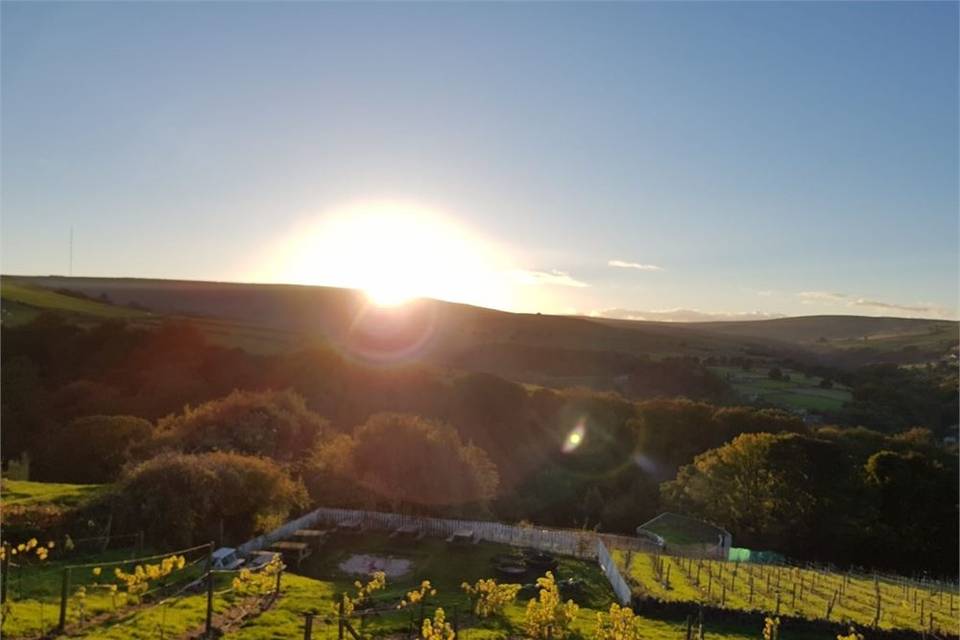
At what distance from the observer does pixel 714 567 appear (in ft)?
86.0

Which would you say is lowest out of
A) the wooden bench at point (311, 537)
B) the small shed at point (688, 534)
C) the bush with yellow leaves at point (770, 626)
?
the small shed at point (688, 534)

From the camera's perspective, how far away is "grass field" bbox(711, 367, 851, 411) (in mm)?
68938

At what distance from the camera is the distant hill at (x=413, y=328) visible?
8006 centimetres

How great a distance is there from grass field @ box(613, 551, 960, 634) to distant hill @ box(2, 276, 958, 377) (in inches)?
1967

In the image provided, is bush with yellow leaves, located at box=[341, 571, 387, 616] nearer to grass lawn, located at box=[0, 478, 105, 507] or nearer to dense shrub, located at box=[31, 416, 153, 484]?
grass lawn, located at box=[0, 478, 105, 507]

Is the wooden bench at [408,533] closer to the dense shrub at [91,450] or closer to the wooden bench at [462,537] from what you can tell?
the wooden bench at [462,537]

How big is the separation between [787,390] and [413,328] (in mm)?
47304

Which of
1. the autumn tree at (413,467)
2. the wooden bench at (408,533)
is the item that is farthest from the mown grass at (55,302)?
the wooden bench at (408,533)

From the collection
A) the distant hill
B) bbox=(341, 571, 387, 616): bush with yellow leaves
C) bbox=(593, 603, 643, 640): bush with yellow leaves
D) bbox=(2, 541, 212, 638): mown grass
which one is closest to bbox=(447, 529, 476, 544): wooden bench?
bbox=(341, 571, 387, 616): bush with yellow leaves

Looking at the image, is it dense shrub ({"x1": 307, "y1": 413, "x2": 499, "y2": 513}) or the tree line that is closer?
the tree line

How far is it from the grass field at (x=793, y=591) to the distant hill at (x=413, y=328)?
49972 mm

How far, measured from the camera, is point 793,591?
2120cm

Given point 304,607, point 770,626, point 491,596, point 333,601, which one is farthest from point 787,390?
point 304,607

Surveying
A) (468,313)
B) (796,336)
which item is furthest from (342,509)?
(796,336)
